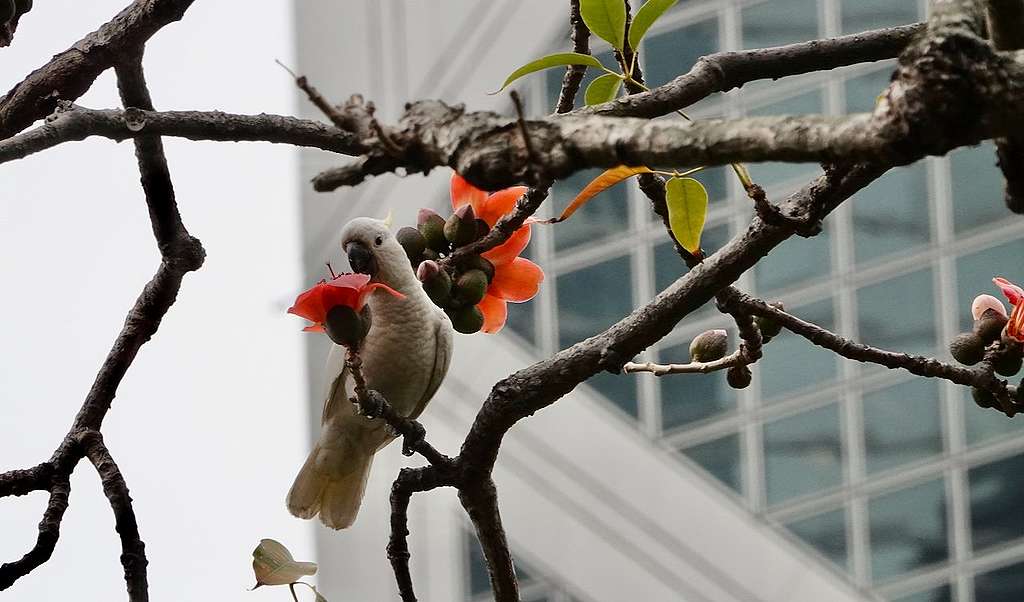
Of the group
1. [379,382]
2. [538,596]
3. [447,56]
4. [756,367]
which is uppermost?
[447,56]

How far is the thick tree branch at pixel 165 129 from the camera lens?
1.42 ft

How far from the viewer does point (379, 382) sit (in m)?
0.90

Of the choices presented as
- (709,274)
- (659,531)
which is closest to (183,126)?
(709,274)

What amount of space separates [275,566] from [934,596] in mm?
1994

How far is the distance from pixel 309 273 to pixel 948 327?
1531 mm

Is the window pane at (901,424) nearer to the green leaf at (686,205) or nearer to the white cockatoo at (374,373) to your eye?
the white cockatoo at (374,373)

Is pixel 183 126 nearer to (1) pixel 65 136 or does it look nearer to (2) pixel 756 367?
(1) pixel 65 136

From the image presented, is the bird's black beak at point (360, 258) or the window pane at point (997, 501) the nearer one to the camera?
the bird's black beak at point (360, 258)

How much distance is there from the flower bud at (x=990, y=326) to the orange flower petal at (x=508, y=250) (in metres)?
0.30

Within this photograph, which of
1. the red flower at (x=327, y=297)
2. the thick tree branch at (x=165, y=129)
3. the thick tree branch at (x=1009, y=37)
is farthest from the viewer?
the red flower at (x=327, y=297)

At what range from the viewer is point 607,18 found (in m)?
0.54

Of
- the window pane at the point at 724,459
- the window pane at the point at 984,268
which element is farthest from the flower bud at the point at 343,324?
the window pane at the point at 984,268

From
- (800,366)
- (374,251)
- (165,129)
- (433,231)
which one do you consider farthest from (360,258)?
(800,366)

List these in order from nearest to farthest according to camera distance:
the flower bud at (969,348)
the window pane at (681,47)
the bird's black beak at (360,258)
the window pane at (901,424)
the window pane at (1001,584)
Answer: the flower bud at (969,348) → the bird's black beak at (360,258) → the window pane at (1001,584) → the window pane at (901,424) → the window pane at (681,47)
